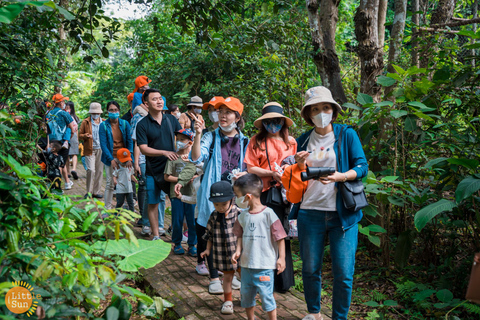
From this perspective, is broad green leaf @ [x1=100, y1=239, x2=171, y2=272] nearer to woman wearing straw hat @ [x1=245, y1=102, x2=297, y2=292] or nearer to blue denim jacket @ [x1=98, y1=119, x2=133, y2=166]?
woman wearing straw hat @ [x1=245, y1=102, x2=297, y2=292]

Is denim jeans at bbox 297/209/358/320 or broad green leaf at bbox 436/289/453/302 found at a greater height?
denim jeans at bbox 297/209/358/320

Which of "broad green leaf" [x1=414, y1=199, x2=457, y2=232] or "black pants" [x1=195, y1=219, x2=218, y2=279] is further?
"black pants" [x1=195, y1=219, x2=218, y2=279]

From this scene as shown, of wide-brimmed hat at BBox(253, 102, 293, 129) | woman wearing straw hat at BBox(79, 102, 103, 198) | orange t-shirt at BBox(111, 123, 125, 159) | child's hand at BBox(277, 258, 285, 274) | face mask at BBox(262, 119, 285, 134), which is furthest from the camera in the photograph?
woman wearing straw hat at BBox(79, 102, 103, 198)

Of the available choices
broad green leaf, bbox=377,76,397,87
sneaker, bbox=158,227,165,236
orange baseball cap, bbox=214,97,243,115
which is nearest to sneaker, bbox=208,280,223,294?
orange baseball cap, bbox=214,97,243,115

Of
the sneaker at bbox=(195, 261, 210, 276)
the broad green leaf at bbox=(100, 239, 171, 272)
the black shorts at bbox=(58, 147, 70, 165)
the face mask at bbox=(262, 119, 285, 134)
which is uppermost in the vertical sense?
the face mask at bbox=(262, 119, 285, 134)

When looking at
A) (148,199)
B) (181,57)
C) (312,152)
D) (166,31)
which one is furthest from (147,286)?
(166,31)

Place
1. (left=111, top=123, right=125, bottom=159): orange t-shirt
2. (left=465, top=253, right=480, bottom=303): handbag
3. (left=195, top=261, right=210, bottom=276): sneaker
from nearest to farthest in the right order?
(left=465, top=253, right=480, bottom=303): handbag, (left=195, top=261, right=210, bottom=276): sneaker, (left=111, top=123, right=125, bottom=159): orange t-shirt

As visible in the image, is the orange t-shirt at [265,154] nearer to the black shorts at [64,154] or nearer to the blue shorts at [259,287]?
the blue shorts at [259,287]

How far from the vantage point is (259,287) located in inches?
133

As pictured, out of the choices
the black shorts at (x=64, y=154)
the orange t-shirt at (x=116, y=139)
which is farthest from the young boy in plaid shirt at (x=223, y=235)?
the black shorts at (x=64, y=154)

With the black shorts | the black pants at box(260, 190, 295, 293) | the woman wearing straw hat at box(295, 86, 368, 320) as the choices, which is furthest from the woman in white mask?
the black shorts

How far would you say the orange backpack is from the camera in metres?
3.43

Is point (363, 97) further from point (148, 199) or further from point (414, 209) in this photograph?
point (148, 199)

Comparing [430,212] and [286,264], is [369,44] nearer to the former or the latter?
[430,212]
